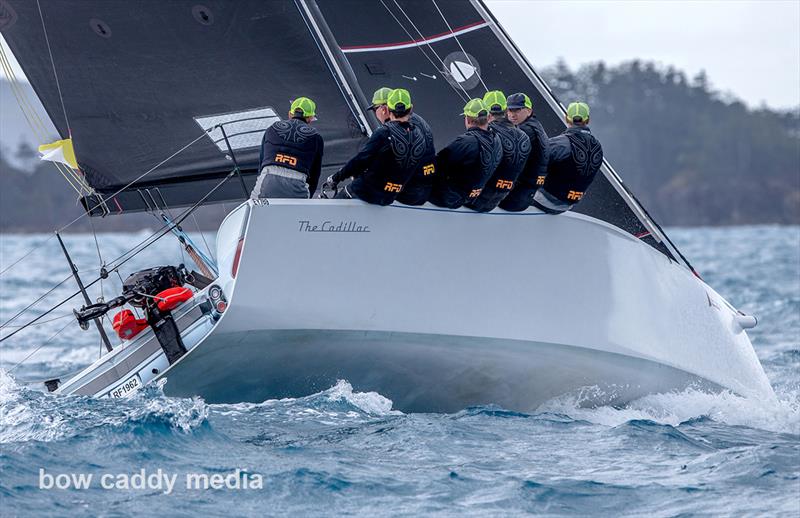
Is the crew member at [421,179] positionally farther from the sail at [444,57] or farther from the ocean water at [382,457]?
the sail at [444,57]

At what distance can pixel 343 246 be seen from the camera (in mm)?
5426

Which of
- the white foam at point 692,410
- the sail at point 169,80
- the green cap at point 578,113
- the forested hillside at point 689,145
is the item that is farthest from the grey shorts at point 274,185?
the forested hillside at point 689,145

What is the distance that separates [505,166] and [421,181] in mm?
484

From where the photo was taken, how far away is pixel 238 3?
6586 millimetres

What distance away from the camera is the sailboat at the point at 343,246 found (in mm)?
5422

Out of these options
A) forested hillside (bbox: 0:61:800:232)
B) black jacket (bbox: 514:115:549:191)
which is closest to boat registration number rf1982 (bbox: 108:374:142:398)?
black jacket (bbox: 514:115:549:191)

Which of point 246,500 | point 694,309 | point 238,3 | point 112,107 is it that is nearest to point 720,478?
point 246,500

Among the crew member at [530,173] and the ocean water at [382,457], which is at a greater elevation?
the crew member at [530,173]

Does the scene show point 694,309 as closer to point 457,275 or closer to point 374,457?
point 457,275

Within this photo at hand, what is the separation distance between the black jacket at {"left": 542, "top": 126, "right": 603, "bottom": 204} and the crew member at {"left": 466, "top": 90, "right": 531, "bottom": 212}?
1.02 ft

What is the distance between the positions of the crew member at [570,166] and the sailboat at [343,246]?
13cm

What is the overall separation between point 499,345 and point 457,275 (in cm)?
44

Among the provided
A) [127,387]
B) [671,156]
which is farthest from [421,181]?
[671,156]

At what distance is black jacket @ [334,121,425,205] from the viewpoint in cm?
553
